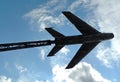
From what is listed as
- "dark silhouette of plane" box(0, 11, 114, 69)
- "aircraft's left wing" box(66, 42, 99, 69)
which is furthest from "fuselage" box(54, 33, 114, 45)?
"aircraft's left wing" box(66, 42, 99, 69)

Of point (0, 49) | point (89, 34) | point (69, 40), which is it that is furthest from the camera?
point (89, 34)

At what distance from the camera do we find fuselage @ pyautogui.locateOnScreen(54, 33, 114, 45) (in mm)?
60219

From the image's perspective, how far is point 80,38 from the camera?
202ft

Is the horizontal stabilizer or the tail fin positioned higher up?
the tail fin

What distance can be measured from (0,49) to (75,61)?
838 inches

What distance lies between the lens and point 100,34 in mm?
65250

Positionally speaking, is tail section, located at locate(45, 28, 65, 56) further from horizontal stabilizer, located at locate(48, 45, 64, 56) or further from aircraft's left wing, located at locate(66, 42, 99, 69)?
aircraft's left wing, located at locate(66, 42, 99, 69)

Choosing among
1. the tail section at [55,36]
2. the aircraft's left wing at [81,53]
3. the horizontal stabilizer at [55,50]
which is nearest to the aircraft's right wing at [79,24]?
the aircraft's left wing at [81,53]

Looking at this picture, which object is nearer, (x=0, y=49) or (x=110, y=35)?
(x=0, y=49)

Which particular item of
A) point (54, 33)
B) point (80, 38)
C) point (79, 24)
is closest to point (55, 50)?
point (54, 33)

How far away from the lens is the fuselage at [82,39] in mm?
60219

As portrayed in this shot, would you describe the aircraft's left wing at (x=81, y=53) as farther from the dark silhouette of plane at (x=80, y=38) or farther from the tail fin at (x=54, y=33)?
the tail fin at (x=54, y=33)

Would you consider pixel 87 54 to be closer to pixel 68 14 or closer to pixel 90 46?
pixel 90 46

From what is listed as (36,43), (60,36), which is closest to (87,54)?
(60,36)
